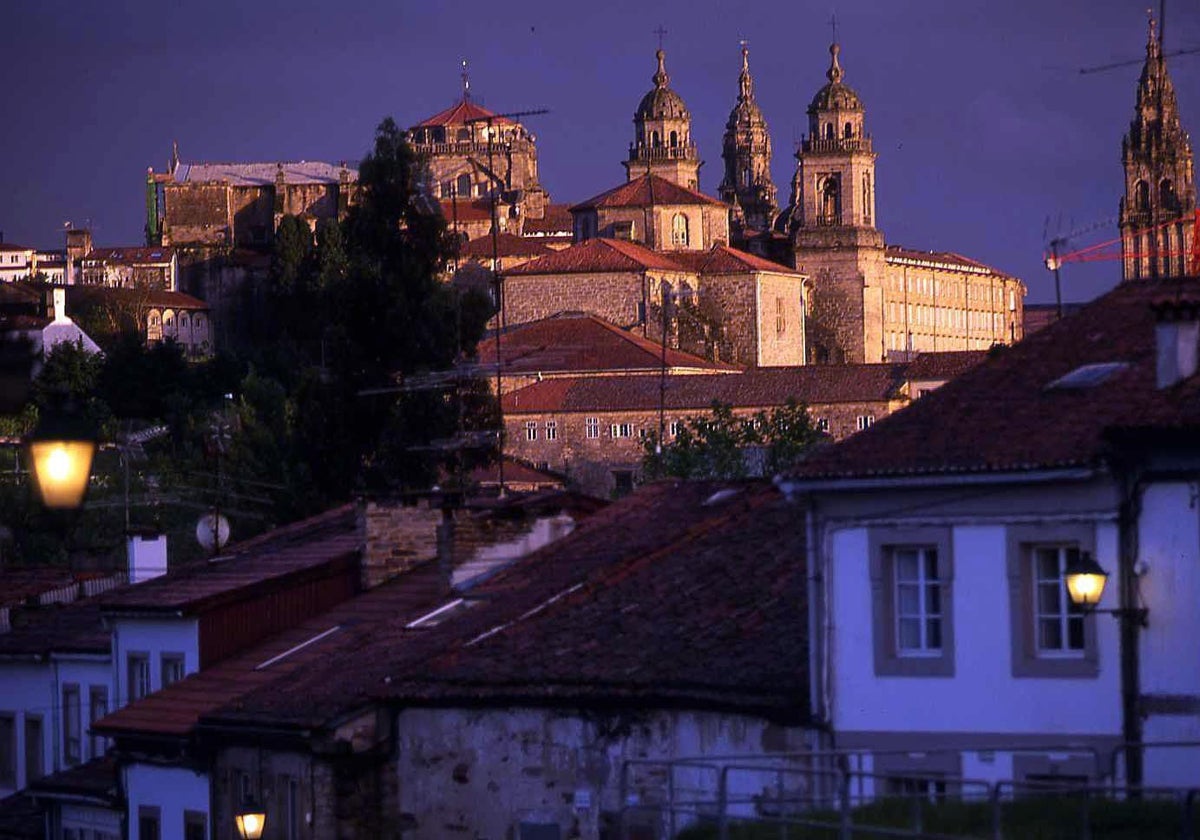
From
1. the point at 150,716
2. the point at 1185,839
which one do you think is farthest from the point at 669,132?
the point at 1185,839

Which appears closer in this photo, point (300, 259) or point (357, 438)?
point (357, 438)

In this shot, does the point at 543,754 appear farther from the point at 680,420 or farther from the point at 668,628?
the point at 680,420

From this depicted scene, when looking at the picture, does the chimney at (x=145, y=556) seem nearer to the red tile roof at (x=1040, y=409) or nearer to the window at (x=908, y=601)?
the red tile roof at (x=1040, y=409)

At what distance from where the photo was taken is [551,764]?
18359 millimetres

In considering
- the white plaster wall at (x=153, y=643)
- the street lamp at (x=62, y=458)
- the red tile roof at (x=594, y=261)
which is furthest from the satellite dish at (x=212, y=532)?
the red tile roof at (x=594, y=261)

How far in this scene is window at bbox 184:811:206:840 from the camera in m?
21.6

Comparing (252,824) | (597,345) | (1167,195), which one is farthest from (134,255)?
(252,824)

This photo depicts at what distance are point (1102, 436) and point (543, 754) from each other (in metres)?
5.04

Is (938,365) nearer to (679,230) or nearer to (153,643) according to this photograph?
(679,230)

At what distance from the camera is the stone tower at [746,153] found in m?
180

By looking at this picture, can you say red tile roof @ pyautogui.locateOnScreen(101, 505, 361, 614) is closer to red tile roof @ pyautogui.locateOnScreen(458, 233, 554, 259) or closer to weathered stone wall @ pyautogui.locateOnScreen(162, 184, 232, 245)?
red tile roof @ pyautogui.locateOnScreen(458, 233, 554, 259)

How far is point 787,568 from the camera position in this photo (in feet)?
62.4

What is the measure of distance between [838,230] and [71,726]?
12120 centimetres

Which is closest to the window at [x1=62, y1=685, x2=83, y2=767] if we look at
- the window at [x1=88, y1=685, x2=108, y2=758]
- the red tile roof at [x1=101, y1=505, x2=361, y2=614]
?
the window at [x1=88, y1=685, x2=108, y2=758]
